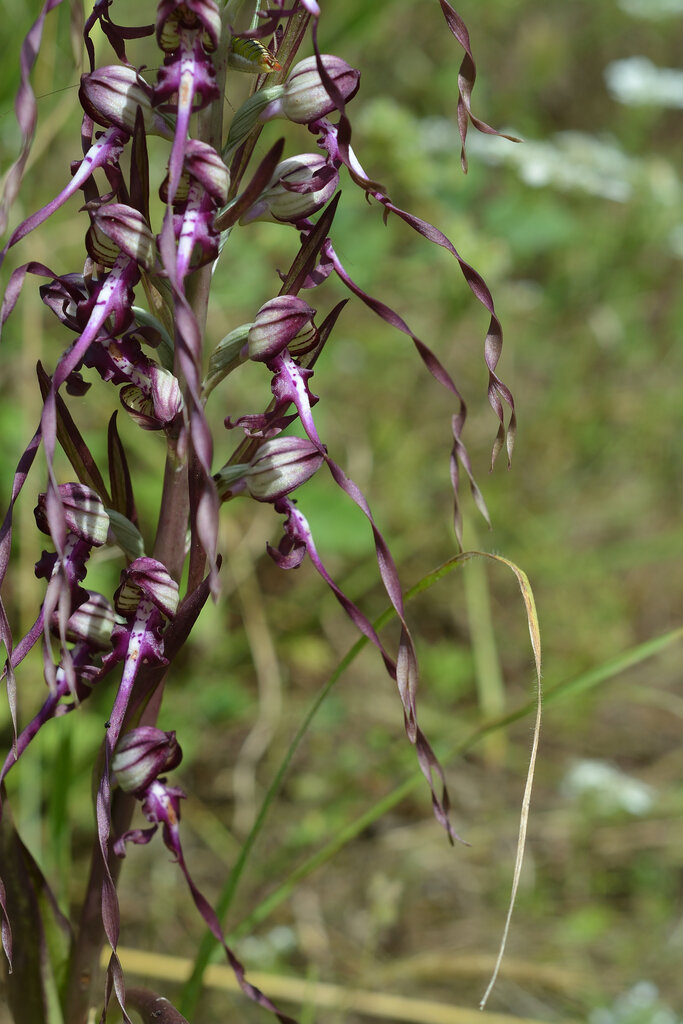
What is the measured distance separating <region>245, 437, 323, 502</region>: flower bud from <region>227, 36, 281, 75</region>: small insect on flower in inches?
12.8

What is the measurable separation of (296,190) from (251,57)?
11cm

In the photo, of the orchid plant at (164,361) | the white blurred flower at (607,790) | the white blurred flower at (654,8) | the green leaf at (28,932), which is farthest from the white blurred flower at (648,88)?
the green leaf at (28,932)

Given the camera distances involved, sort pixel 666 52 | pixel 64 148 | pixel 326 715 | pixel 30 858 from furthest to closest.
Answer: pixel 666 52 < pixel 64 148 < pixel 326 715 < pixel 30 858

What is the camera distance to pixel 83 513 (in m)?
0.87

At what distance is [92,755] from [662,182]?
248cm

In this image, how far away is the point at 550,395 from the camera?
351cm

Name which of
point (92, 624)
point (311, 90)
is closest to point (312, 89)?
point (311, 90)

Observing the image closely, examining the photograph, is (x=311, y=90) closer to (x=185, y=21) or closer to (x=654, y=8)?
(x=185, y=21)

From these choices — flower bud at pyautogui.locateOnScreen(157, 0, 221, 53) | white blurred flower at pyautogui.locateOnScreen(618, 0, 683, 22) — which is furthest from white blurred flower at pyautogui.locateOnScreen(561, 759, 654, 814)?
white blurred flower at pyautogui.locateOnScreen(618, 0, 683, 22)

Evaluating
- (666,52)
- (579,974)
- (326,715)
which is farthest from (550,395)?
(666,52)

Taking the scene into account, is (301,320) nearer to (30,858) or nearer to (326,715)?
(30,858)

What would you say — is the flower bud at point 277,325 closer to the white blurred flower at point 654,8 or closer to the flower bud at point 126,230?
the flower bud at point 126,230

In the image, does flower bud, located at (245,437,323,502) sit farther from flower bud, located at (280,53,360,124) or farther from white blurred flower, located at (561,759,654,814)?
white blurred flower, located at (561,759,654,814)

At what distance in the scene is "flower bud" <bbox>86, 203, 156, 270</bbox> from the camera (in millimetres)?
783
